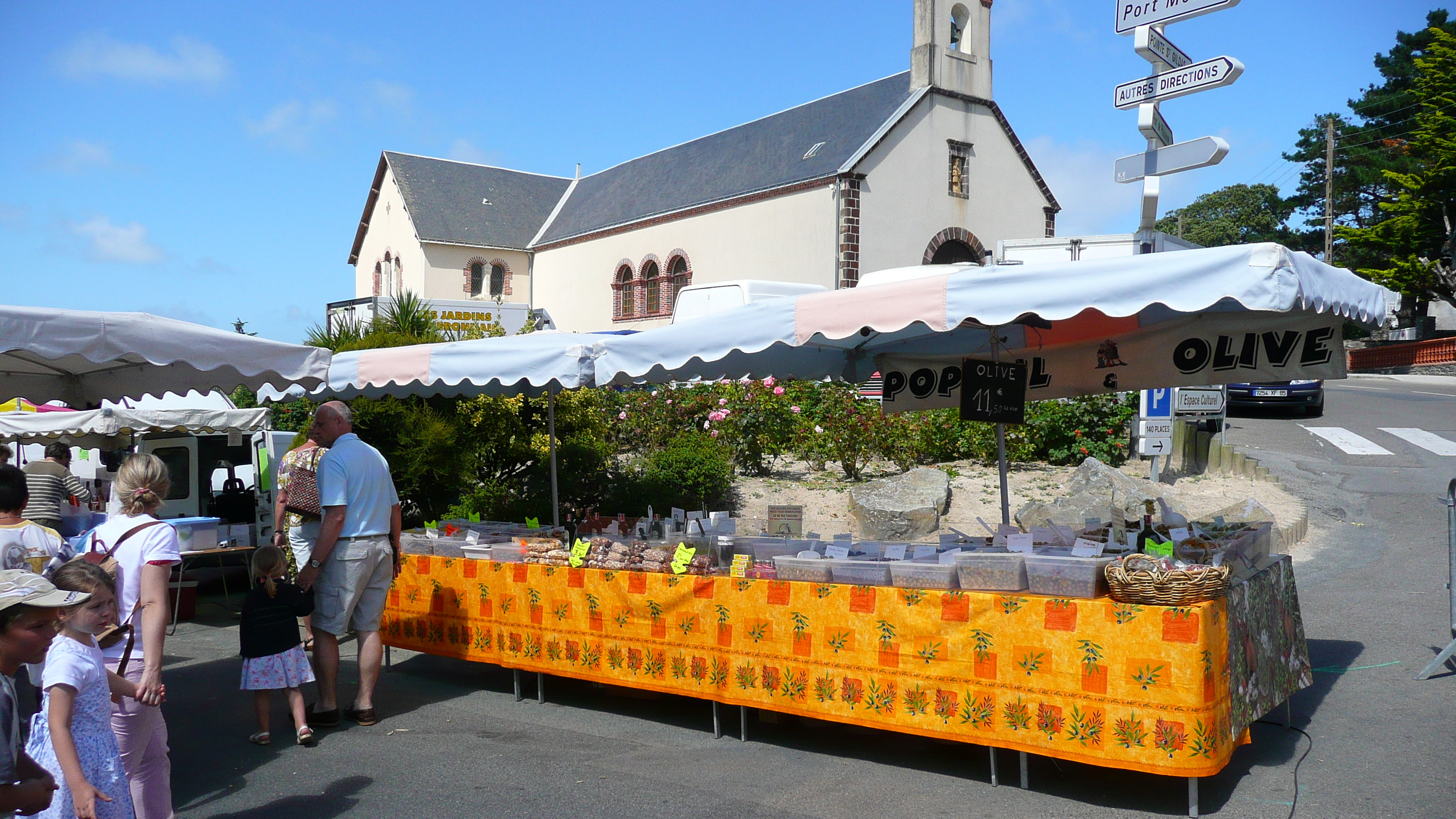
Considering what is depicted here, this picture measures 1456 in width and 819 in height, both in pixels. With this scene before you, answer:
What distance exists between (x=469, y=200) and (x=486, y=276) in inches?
149

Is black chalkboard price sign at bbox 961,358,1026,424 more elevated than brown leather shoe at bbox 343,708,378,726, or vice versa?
black chalkboard price sign at bbox 961,358,1026,424

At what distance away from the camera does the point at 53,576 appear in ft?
10.5

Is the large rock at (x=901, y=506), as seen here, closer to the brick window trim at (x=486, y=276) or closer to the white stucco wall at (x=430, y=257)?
the white stucco wall at (x=430, y=257)

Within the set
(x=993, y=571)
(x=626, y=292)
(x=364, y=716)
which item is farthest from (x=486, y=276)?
(x=993, y=571)

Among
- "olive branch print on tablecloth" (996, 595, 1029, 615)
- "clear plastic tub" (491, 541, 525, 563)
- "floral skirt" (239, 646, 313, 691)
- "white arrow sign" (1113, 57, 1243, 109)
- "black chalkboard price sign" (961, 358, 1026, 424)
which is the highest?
"white arrow sign" (1113, 57, 1243, 109)

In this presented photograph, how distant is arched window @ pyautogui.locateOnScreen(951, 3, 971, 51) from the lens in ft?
93.1

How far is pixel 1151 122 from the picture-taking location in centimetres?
849

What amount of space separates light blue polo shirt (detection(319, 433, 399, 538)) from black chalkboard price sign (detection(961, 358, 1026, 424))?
141 inches

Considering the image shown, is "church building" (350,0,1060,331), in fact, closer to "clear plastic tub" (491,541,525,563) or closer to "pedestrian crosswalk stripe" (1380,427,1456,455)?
"pedestrian crosswalk stripe" (1380,427,1456,455)

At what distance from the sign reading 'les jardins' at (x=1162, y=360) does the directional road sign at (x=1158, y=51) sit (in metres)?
3.39

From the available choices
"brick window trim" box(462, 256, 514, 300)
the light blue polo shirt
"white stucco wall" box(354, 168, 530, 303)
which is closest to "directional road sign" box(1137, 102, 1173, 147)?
the light blue polo shirt

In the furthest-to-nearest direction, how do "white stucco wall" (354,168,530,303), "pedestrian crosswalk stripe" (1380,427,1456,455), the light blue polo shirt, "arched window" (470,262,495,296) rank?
"arched window" (470,262,495,296) < "white stucco wall" (354,168,530,303) < "pedestrian crosswalk stripe" (1380,427,1456,455) < the light blue polo shirt

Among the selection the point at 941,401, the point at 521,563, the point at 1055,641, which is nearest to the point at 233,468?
the point at 521,563

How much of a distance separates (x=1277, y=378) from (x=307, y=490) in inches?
238
